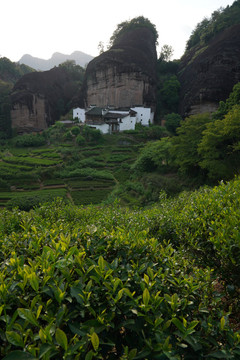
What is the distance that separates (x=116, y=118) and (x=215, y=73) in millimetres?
20415

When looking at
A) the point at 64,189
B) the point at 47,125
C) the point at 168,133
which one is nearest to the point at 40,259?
the point at 64,189

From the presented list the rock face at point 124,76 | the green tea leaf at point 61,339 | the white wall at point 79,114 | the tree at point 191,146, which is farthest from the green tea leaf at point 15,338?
the white wall at point 79,114

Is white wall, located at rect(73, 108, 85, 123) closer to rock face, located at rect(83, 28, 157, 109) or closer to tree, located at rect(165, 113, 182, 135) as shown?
rock face, located at rect(83, 28, 157, 109)

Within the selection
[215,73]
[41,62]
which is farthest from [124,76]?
[41,62]

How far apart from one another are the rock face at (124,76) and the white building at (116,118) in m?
3.26

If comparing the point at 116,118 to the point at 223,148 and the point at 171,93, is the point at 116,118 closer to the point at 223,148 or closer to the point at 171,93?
the point at 171,93

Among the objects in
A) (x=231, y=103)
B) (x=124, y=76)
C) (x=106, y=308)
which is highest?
(x=124, y=76)

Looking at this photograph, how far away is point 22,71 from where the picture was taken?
72.1 m

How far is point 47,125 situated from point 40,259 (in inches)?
2235

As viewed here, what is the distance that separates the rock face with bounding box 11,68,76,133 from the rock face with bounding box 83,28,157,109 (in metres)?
10.3

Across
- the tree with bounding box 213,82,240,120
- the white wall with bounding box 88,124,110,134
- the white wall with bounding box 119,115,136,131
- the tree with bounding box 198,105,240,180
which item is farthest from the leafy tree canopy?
the tree with bounding box 198,105,240,180

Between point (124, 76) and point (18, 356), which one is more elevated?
point (124, 76)

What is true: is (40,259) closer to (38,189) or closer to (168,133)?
(38,189)

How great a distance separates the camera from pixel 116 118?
1762 inches
